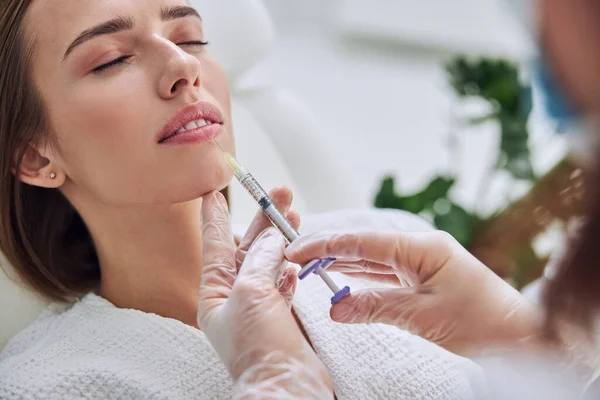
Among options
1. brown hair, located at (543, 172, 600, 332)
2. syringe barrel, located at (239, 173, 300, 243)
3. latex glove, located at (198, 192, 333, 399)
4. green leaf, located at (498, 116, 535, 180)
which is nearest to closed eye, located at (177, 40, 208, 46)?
syringe barrel, located at (239, 173, 300, 243)

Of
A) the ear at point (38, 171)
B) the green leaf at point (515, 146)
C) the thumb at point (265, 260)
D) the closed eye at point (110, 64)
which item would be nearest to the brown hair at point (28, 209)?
the ear at point (38, 171)

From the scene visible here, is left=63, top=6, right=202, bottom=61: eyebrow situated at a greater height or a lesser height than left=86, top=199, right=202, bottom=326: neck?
greater

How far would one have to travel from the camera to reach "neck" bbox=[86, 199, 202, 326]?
4.19 ft

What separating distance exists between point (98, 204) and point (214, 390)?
398 millimetres

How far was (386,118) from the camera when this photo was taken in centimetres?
315

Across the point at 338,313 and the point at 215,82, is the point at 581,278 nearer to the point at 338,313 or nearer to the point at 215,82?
the point at 338,313

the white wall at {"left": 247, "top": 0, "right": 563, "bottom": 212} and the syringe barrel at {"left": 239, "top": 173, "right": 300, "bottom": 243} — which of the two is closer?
the syringe barrel at {"left": 239, "top": 173, "right": 300, "bottom": 243}

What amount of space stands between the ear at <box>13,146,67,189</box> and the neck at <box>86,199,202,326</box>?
0.31 feet

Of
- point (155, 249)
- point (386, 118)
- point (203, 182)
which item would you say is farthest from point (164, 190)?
point (386, 118)

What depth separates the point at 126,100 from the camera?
1125 millimetres

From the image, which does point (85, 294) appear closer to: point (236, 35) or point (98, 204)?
point (98, 204)

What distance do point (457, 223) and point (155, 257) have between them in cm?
94

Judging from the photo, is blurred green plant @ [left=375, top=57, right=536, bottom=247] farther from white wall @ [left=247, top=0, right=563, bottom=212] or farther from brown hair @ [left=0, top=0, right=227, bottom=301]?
white wall @ [left=247, top=0, right=563, bottom=212]

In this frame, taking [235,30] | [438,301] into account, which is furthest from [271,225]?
[235,30]
